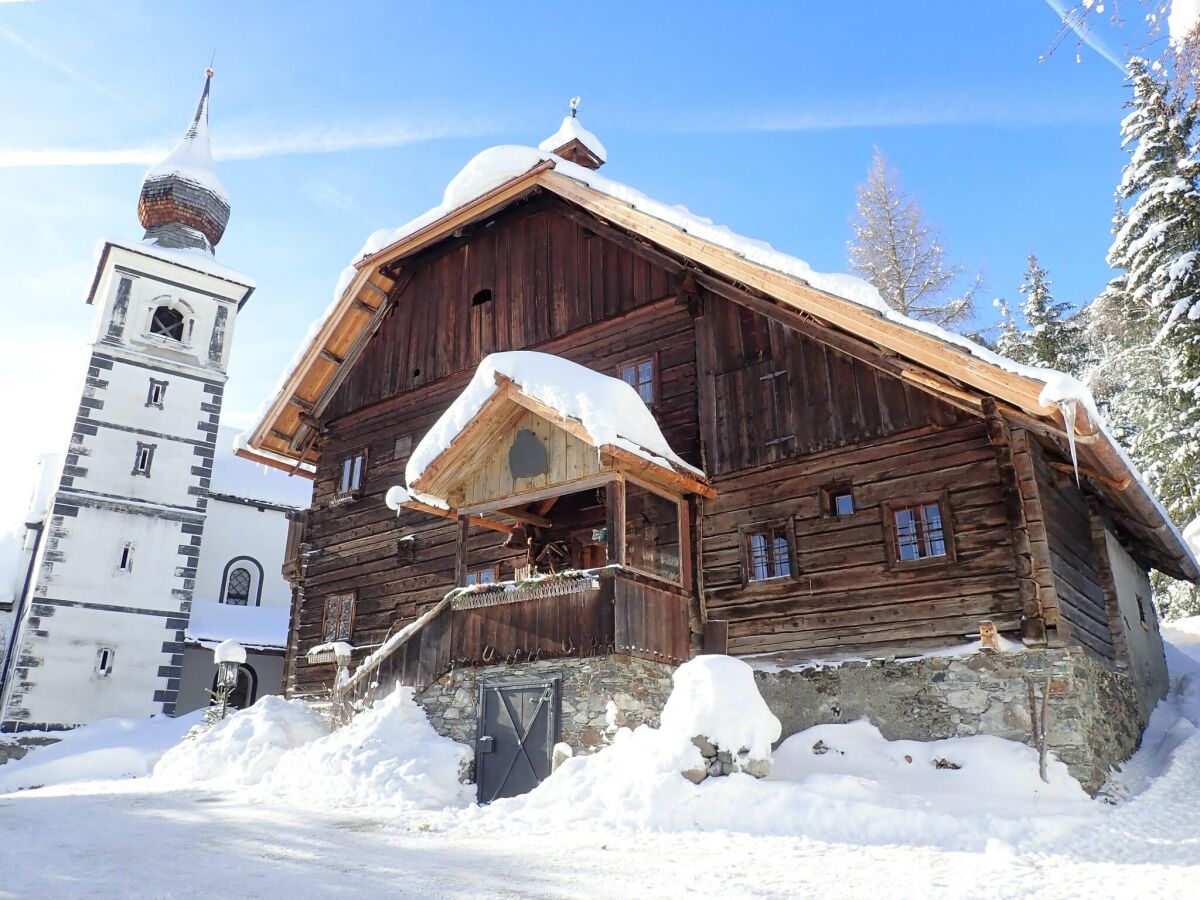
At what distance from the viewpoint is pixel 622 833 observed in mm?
8977

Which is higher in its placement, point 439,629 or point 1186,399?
point 1186,399

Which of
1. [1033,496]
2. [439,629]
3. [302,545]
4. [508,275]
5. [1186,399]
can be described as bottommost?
[439,629]

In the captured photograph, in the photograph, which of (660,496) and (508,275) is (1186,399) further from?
(508,275)

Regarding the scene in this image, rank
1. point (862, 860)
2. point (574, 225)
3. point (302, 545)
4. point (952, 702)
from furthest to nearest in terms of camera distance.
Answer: point (302, 545)
point (574, 225)
point (952, 702)
point (862, 860)

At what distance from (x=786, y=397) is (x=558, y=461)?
371cm

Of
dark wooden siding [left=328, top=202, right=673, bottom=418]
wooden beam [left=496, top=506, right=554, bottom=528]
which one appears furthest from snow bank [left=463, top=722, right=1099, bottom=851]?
dark wooden siding [left=328, top=202, right=673, bottom=418]

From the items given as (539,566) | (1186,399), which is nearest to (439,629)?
(539,566)

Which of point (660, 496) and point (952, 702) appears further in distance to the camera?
point (660, 496)

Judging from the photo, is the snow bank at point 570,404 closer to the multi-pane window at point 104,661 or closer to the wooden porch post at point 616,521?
the wooden porch post at point 616,521

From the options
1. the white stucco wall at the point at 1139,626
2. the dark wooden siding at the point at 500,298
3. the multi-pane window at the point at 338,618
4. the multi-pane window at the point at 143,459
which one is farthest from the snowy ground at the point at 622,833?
the multi-pane window at the point at 143,459

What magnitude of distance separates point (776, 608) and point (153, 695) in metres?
23.6

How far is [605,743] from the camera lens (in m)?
11.8

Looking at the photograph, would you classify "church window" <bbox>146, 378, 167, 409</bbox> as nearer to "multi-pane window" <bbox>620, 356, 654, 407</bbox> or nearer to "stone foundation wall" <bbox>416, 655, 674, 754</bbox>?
"multi-pane window" <bbox>620, 356, 654, 407</bbox>

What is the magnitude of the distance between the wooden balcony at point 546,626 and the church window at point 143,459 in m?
21.1
